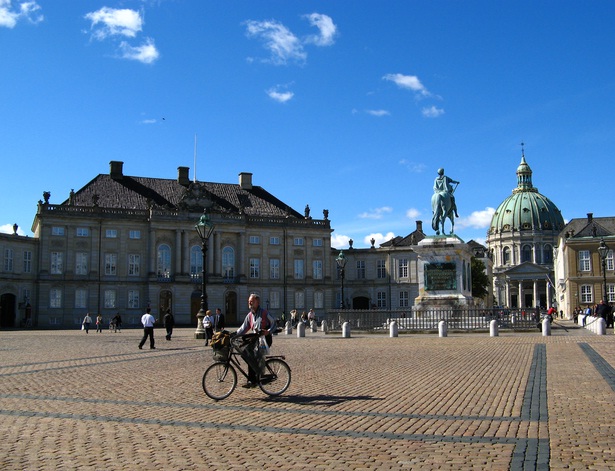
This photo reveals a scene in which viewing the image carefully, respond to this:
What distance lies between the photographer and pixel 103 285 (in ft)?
232

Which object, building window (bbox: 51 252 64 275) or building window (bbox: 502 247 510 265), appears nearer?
building window (bbox: 51 252 64 275)

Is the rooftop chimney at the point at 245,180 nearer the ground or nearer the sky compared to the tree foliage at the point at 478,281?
nearer the sky

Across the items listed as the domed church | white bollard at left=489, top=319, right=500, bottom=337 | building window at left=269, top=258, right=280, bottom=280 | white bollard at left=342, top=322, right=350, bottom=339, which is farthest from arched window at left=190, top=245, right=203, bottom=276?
the domed church

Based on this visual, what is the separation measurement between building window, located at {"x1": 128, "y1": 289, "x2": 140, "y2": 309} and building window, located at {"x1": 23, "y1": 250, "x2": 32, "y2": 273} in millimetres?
10016

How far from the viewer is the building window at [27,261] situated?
2660 inches

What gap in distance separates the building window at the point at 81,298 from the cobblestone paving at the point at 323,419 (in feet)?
175

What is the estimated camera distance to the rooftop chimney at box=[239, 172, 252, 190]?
272 ft

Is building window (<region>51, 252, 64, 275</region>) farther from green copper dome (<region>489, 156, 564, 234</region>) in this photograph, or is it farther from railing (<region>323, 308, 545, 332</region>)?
green copper dome (<region>489, 156, 564, 234</region>)

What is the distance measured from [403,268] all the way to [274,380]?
71.0 metres

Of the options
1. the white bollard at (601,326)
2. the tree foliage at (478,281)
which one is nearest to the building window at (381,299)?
the tree foliage at (478,281)

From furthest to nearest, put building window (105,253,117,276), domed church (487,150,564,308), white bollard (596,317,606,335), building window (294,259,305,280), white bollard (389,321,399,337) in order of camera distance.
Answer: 1. domed church (487,150,564,308)
2. building window (294,259,305,280)
3. building window (105,253,117,276)
4. white bollard (389,321,399,337)
5. white bollard (596,317,606,335)

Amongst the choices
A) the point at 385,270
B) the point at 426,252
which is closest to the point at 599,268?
the point at 385,270

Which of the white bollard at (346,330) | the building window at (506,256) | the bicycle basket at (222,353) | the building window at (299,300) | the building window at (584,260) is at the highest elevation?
the building window at (506,256)

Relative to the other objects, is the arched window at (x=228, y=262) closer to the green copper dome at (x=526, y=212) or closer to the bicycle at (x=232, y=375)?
the bicycle at (x=232, y=375)
